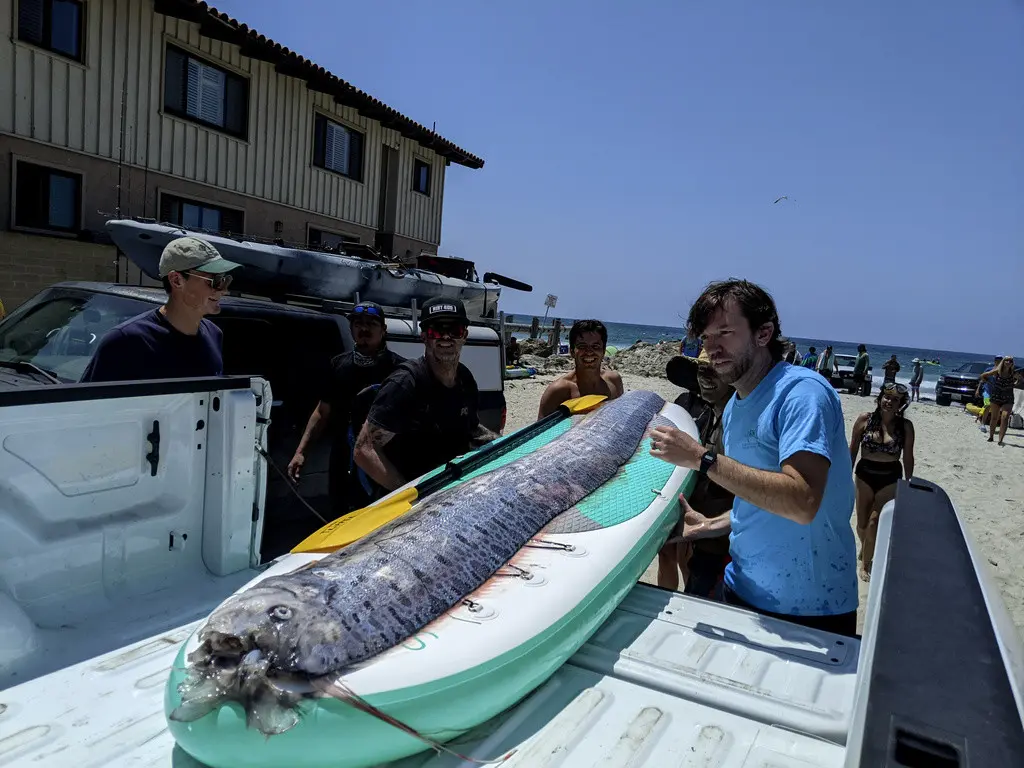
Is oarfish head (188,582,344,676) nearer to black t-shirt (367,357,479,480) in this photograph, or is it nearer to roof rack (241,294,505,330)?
black t-shirt (367,357,479,480)

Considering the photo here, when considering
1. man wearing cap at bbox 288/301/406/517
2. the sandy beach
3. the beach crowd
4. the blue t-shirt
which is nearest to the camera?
the beach crowd

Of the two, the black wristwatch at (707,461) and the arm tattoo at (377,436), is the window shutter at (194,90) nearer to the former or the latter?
the arm tattoo at (377,436)

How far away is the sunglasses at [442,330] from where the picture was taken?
139 inches

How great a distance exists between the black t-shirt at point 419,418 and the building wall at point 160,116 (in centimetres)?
890

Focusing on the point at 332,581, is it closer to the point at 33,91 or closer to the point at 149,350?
the point at 149,350

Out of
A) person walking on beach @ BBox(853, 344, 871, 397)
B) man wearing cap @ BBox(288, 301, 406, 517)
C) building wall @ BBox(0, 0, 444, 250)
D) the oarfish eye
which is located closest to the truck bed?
the oarfish eye

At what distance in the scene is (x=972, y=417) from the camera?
66.3 ft

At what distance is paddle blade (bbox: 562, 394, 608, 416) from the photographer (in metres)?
4.61

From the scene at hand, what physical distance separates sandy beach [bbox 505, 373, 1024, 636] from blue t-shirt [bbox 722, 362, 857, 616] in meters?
0.94

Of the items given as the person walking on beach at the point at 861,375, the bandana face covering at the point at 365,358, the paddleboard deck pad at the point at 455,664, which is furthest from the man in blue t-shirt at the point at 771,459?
the person walking on beach at the point at 861,375

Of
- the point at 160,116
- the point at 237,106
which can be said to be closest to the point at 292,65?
the point at 237,106

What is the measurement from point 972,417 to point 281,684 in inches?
927

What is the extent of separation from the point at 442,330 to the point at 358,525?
127 cm

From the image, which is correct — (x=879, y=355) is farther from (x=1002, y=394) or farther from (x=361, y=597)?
(x=361, y=597)
